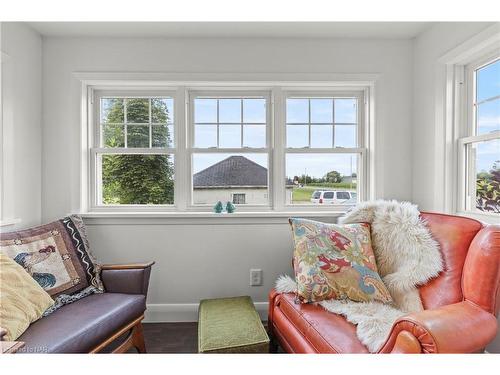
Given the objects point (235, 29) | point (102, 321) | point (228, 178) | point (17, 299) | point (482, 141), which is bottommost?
point (102, 321)

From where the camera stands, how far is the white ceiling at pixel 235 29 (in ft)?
7.11

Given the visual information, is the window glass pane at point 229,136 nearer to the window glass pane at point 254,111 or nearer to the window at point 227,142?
the window at point 227,142

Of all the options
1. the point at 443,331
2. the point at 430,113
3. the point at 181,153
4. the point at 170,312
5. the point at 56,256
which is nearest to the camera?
the point at 443,331

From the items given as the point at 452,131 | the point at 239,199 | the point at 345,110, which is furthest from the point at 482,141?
the point at 239,199

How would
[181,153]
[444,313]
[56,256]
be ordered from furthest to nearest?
[181,153] < [56,256] < [444,313]

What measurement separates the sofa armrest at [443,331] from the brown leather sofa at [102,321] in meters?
1.36

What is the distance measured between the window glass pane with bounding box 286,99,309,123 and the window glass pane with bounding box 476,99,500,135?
1.23 metres

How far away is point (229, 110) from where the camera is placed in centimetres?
254

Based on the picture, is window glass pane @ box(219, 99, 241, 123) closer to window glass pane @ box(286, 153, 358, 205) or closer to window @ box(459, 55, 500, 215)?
window glass pane @ box(286, 153, 358, 205)

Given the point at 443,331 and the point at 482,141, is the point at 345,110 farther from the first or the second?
the point at 443,331

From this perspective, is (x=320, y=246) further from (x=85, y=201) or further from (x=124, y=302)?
(x=85, y=201)

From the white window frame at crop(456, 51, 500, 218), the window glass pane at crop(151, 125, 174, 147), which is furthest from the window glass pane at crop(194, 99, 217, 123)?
the white window frame at crop(456, 51, 500, 218)

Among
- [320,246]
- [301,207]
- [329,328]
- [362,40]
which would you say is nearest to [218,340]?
[329,328]

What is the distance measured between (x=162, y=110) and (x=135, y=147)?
404mm
